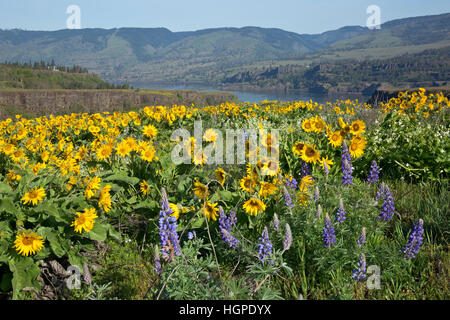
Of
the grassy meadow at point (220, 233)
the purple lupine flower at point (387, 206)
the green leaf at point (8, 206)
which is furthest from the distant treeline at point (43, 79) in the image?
the purple lupine flower at point (387, 206)

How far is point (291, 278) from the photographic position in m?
2.35

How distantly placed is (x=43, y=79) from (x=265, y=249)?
12349cm

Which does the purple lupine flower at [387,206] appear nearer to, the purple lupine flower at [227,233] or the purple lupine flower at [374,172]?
the purple lupine flower at [374,172]

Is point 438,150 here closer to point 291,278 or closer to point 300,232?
point 300,232

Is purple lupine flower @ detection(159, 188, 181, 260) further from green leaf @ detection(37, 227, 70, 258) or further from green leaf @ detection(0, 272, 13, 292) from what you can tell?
green leaf @ detection(0, 272, 13, 292)

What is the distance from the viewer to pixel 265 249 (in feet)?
6.89

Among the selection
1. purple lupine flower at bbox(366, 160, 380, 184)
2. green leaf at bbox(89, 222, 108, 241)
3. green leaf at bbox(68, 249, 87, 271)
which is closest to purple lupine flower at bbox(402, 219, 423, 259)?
purple lupine flower at bbox(366, 160, 380, 184)

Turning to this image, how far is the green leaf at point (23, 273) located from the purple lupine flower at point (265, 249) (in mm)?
1713

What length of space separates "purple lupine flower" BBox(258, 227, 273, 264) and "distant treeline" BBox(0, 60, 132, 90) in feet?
373

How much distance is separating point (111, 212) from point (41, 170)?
1.09 metres

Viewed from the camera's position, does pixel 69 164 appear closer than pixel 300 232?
No

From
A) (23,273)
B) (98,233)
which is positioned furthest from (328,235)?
(23,273)
